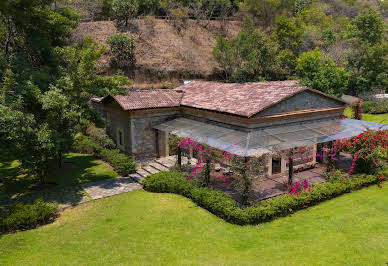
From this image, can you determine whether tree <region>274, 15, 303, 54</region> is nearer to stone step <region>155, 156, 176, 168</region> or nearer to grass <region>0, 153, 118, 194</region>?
stone step <region>155, 156, 176, 168</region>

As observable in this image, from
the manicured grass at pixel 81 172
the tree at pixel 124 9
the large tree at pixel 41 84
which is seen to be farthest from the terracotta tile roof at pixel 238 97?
the tree at pixel 124 9

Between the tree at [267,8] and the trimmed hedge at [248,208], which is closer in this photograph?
the trimmed hedge at [248,208]

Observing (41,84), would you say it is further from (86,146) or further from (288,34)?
(288,34)

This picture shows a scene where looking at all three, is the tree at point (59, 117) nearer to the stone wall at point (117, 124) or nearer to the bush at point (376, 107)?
the stone wall at point (117, 124)

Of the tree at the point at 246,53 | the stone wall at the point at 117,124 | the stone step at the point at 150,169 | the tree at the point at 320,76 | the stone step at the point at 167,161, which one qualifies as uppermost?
the tree at the point at 246,53

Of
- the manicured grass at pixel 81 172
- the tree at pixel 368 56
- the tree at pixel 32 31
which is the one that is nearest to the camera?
the tree at pixel 32 31

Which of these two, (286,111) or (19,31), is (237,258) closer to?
(286,111)
